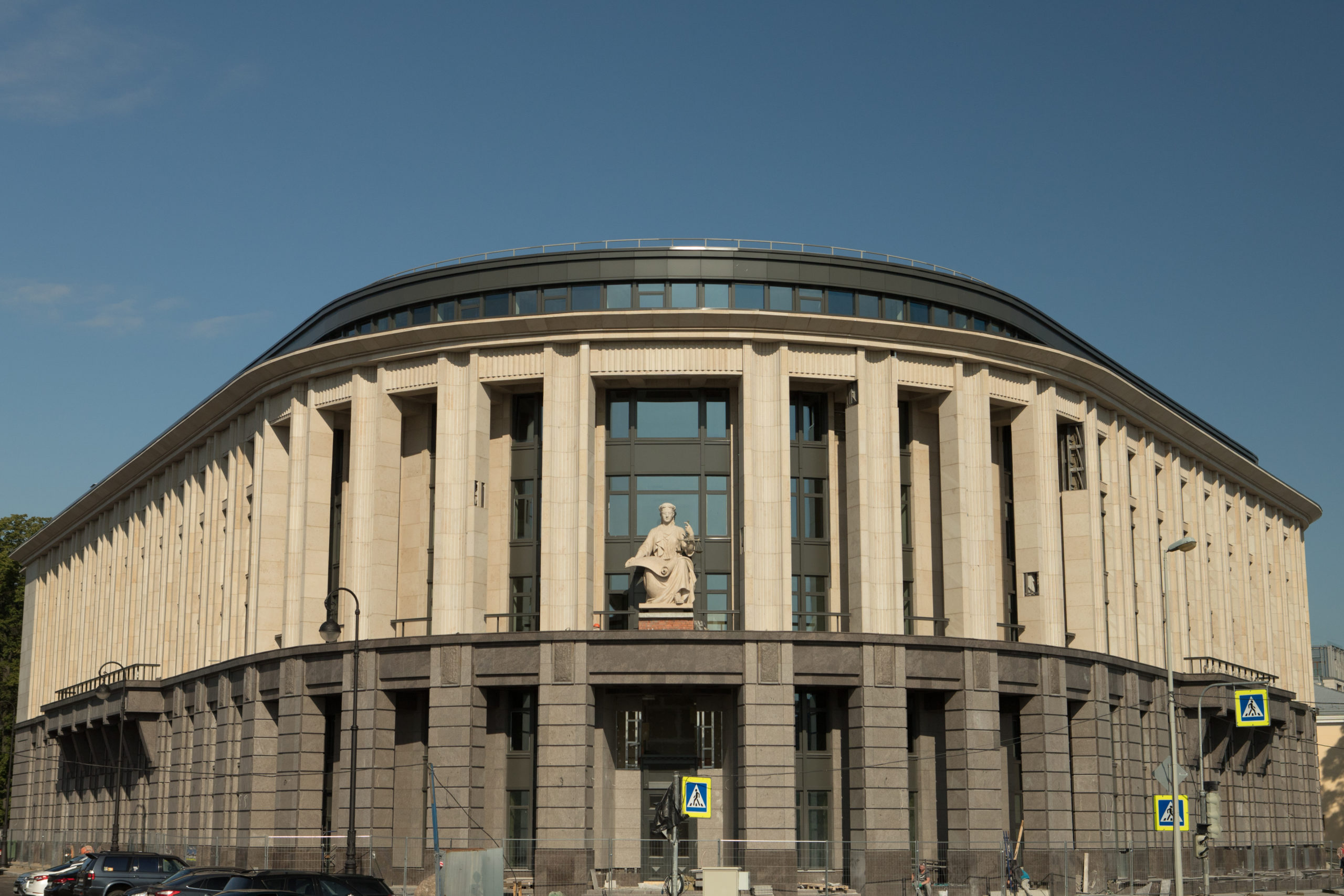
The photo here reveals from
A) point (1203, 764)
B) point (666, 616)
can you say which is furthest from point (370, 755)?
point (1203, 764)

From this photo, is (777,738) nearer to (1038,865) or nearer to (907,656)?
(907,656)

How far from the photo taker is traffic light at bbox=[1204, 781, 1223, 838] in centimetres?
5275

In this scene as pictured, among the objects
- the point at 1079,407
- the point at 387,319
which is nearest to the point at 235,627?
the point at 387,319

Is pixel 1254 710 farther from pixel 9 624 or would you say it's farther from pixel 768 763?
pixel 9 624

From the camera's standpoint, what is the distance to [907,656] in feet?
150

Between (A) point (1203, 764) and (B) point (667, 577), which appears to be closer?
(B) point (667, 577)

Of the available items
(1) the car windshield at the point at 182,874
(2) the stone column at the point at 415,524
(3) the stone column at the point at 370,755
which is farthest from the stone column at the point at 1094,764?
(1) the car windshield at the point at 182,874

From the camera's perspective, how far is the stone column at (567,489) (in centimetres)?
4516

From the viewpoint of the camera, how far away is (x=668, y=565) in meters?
45.3

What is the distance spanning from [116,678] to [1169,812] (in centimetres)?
5509

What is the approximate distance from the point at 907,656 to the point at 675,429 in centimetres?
1102

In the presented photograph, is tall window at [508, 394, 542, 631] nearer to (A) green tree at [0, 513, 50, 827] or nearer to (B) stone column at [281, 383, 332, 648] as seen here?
(B) stone column at [281, 383, 332, 648]

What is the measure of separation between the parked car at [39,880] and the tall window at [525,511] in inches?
599

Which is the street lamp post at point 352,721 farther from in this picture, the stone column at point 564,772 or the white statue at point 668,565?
the white statue at point 668,565
